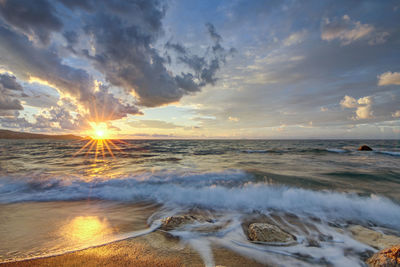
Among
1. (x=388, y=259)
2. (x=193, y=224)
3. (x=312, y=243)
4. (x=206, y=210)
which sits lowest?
(x=206, y=210)

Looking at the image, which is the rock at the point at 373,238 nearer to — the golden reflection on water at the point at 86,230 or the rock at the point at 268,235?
the rock at the point at 268,235

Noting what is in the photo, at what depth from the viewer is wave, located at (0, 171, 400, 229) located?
4949 mm

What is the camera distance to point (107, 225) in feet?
12.2

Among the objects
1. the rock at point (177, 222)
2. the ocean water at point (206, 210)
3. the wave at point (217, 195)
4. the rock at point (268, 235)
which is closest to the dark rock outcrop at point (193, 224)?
the rock at point (177, 222)

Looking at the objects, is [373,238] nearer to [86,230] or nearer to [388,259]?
[388,259]

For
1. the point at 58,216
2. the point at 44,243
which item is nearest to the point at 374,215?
the point at 44,243

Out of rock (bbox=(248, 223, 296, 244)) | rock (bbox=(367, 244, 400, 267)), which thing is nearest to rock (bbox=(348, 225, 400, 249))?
rock (bbox=(367, 244, 400, 267))

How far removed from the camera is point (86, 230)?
347cm

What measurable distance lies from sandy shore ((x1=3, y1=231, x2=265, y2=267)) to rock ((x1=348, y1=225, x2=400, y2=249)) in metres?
2.50

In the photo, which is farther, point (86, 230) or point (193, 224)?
point (193, 224)

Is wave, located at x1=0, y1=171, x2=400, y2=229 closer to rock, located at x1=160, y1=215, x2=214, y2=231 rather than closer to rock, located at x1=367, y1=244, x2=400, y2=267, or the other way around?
rock, located at x1=160, y1=215, x2=214, y2=231

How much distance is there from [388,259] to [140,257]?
370 cm

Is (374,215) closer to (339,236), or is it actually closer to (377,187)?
(339,236)

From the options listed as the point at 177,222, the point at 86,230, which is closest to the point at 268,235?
the point at 177,222
